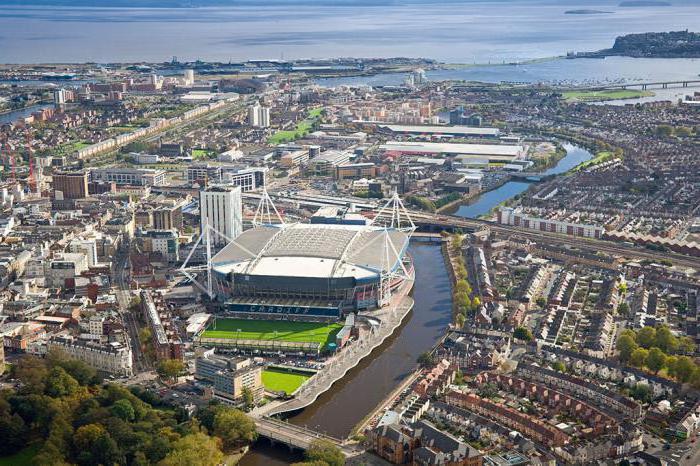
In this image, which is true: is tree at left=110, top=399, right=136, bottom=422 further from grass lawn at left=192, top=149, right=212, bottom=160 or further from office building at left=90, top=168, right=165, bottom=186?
grass lawn at left=192, top=149, right=212, bottom=160

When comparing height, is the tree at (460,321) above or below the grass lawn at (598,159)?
below

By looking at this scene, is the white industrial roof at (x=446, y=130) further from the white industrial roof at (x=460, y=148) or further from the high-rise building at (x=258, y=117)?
the high-rise building at (x=258, y=117)

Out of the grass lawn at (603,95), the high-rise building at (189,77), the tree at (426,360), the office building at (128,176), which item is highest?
the high-rise building at (189,77)

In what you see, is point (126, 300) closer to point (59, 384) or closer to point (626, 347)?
point (59, 384)

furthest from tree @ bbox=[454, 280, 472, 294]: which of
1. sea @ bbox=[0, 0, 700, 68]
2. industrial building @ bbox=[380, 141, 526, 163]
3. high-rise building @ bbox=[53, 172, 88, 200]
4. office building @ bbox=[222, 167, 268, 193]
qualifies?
sea @ bbox=[0, 0, 700, 68]

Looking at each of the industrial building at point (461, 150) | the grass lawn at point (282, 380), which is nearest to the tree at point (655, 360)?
the grass lawn at point (282, 380)

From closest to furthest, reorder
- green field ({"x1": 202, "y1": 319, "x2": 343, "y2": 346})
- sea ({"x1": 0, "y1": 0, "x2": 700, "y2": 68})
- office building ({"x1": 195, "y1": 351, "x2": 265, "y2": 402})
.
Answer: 1. office building ({"x1": 195, "y1": 351, "x2": 265, "y2": 402})
2. green field ({"x1": 202, "y1": 319, "x2": 343, "y2": 346})
3. sea ({"x1": 0, "y1": 0, "x2": 700, "y2": 68})

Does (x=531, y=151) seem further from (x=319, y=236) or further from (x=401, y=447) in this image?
(x=401, y=447)
